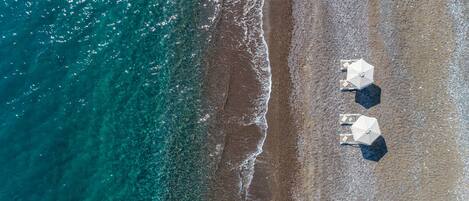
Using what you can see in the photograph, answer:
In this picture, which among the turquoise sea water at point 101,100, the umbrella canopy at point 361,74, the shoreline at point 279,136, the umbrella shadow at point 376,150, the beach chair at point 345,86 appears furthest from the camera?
the turquoise sea water at point 101,100

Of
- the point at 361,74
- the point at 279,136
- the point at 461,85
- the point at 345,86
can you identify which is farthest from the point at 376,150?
the point at 461,85

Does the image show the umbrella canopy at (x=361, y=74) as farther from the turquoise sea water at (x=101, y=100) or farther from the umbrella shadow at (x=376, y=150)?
the turquoise sea water at (x=101, y=100)

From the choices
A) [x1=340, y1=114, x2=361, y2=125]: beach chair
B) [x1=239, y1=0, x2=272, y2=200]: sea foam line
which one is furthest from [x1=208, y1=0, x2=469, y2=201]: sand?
[x1=340, y1=114, x2=361, y2=125]: beach chair

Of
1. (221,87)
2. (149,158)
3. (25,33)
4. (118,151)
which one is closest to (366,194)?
(221,87)

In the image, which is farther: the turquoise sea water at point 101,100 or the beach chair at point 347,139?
the turquoise sea water at point 101,100

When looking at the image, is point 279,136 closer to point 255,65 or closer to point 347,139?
point 347,139

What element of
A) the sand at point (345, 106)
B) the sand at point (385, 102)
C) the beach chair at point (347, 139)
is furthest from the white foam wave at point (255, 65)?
the beach chair at point (347, 139)

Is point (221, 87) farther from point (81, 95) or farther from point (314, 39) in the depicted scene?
point (81, 95)
